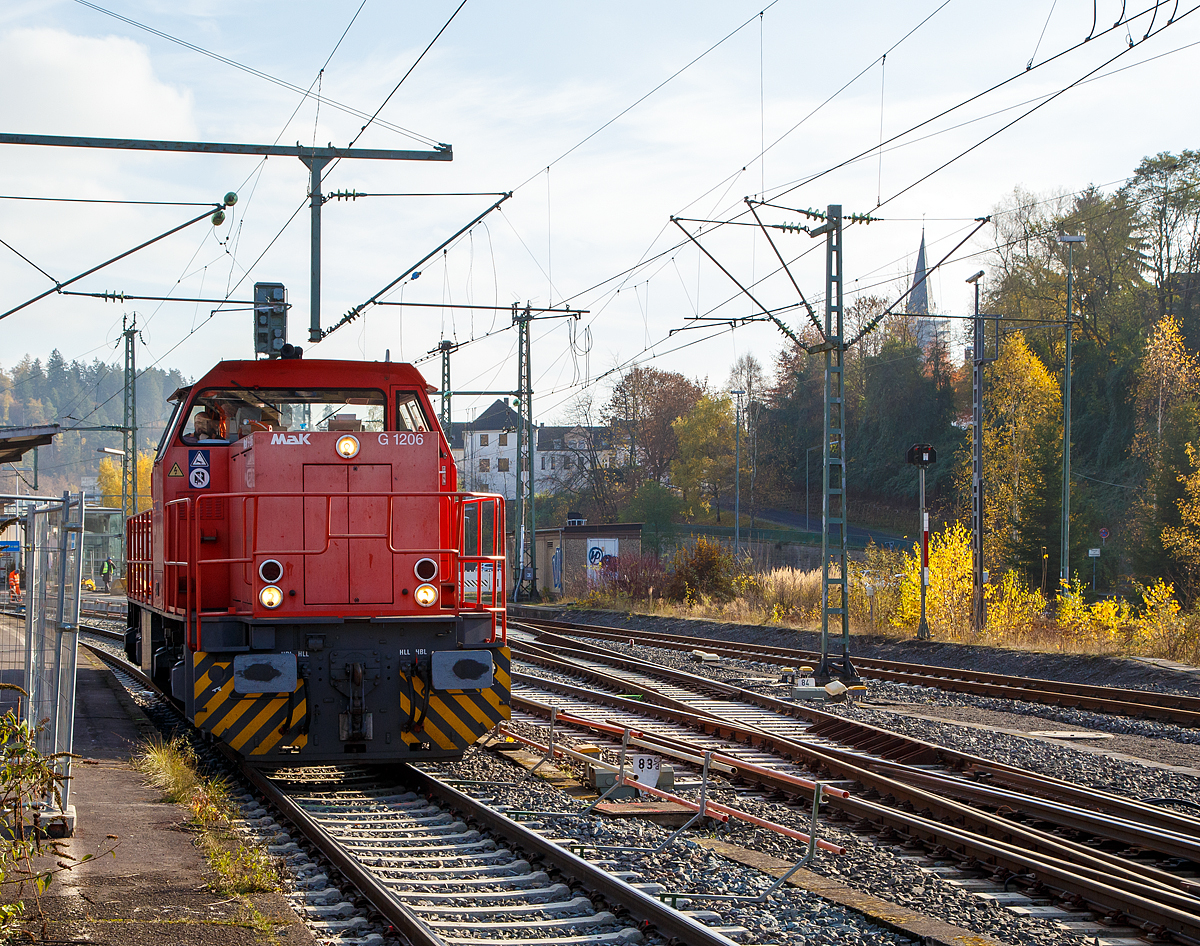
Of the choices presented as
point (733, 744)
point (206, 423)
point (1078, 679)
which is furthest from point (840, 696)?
point (206, 423)

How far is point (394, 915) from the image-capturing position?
503cm

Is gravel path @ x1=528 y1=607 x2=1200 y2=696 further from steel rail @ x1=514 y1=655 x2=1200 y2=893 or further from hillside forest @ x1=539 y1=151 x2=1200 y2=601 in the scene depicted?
hillside forest @ x1=539 y1=151 x2=1200 y2=601

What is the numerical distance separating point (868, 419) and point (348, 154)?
6309cm

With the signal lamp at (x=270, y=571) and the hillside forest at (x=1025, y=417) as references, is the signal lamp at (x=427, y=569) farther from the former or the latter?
the hillside forest at (x=1025, y=417)

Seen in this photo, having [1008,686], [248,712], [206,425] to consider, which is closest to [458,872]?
[248,712]

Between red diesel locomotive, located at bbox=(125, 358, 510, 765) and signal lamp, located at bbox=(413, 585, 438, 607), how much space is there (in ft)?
0.07

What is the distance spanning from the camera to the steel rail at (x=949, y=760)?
773 cm

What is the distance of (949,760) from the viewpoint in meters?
10.0

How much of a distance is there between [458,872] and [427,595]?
2.86 m

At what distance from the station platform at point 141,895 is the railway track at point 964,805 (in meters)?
4.05

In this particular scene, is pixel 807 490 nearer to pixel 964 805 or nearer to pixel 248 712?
pixel 964 805

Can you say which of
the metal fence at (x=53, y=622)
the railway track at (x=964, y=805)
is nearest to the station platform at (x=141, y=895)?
the metal fence at (x=53, y=622)

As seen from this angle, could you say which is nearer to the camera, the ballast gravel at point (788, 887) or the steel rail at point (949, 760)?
the ballast gravel at point (788, 887)

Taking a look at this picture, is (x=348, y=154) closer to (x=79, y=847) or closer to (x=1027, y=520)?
(x=79, y=847)
